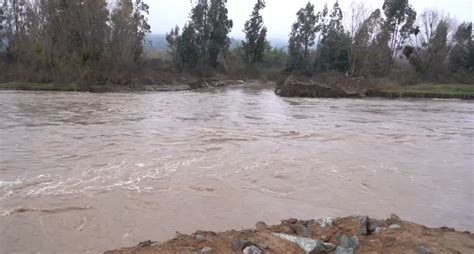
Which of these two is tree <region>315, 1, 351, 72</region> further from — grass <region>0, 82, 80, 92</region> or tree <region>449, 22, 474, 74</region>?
grass <region>0, 82, 80, 92</region>

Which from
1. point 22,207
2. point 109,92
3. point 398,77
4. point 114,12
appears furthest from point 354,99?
point 22,207

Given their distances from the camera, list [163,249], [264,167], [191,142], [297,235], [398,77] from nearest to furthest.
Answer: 1. [163,249]
2. [297,235]
3. [264,167]
4. [191,142]
5. [398,77]

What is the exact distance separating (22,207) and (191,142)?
6009 mm

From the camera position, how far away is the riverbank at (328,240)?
4.21 m

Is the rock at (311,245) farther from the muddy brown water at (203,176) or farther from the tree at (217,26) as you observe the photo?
the tree at (217,26)

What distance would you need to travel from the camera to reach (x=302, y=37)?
164 ft

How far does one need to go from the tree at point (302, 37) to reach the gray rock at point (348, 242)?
45.6 meters

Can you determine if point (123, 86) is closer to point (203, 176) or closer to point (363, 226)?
point (203, 176)

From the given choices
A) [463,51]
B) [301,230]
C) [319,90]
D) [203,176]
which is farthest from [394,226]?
[463,51]

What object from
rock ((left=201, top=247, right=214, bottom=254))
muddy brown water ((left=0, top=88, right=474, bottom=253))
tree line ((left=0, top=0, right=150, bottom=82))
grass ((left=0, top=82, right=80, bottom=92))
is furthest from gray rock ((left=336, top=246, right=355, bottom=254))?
tree line ((left=0, top=0, right=150, bottom=82))

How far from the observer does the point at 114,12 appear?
35719 mm

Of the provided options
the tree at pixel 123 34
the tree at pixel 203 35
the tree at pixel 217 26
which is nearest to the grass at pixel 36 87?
the tree at pixel 123 34

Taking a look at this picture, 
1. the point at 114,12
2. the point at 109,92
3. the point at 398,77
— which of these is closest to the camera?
the point at 109,92

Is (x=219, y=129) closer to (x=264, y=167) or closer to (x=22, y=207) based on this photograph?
(x=264, y=167)
